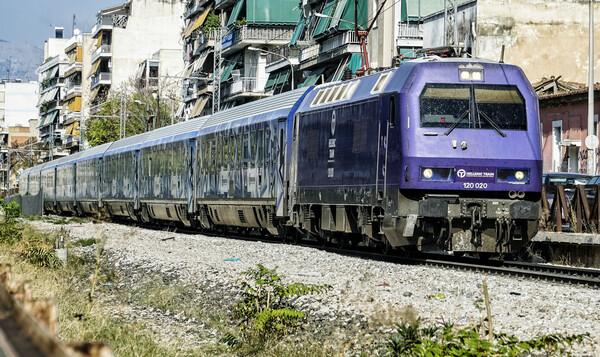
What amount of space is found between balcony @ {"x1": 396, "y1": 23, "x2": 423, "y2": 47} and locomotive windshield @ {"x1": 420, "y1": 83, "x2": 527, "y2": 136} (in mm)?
30919

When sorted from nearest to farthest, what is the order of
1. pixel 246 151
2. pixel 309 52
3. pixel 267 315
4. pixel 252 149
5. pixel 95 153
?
pixel 267 315 < pixel 252 149 < pixel 246 151 < pixel 95 153 < pixel 309 52

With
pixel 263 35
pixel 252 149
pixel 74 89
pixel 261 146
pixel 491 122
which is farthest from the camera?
pixel 74 89

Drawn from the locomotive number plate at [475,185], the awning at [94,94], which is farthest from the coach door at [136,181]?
the awning at [94,94]

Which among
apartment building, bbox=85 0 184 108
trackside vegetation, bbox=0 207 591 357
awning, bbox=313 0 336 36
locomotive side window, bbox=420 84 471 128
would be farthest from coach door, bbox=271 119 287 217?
apartment building, bbox=85 0 184 108

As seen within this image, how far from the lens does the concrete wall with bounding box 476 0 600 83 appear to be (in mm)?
40719

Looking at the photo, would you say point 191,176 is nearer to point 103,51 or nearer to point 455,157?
point 455,157

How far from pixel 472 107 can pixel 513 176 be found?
132 cm

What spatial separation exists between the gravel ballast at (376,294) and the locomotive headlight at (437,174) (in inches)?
58.3

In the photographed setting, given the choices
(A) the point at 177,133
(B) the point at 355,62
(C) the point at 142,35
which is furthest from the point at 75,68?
(A) the point at 177,133

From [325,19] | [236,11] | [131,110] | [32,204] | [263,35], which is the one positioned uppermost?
[236,11]

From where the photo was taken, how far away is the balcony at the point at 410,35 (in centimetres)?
4669

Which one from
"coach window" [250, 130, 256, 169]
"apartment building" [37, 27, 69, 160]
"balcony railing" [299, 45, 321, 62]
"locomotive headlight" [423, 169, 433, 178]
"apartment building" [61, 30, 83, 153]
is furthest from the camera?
"apartment building" [37, 27, 69, 160]

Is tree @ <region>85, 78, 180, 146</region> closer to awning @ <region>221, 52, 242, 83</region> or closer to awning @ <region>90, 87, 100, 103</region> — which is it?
awning @ <region>221, 52, 242, 83</region>

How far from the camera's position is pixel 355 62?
49.1 m
